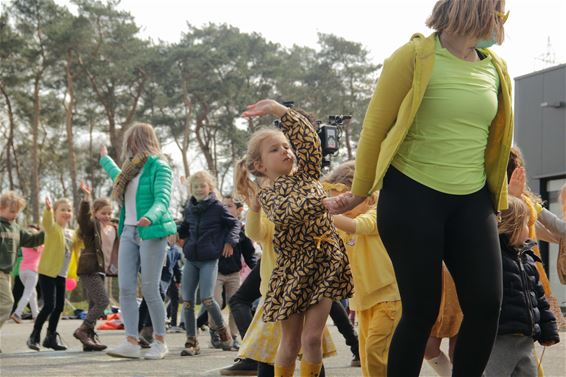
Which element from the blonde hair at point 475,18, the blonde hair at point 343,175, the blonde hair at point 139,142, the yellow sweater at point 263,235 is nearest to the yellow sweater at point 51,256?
the blonde hair at point 139,142

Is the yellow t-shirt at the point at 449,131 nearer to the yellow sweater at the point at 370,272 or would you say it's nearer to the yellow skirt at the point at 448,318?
the yellow skirt at the point at 448,318

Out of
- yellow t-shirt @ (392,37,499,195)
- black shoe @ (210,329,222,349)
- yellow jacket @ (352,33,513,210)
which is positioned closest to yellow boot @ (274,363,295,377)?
yellow jacket @ (352,33,513,210)

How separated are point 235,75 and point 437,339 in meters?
34.0

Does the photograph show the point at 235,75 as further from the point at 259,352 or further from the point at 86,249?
the point at 259,352

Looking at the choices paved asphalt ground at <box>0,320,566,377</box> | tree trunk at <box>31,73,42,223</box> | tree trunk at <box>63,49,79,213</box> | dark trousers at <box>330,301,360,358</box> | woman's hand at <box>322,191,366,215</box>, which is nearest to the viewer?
woman's hand at <box>322,191,366,215</box>

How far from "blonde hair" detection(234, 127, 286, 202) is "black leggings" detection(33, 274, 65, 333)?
4783 mm

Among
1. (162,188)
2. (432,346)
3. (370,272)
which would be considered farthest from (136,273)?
(432,346)

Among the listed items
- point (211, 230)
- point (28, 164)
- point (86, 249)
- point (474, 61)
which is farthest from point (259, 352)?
point (28, 164)

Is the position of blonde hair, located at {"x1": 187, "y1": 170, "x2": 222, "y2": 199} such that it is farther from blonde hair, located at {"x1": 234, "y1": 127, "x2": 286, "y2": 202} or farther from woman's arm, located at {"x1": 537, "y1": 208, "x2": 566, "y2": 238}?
woman's arm, located at {"x1": 537, "y1": 208, "x2": 566, "y2": 238}

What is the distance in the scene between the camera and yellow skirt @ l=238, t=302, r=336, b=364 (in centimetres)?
542

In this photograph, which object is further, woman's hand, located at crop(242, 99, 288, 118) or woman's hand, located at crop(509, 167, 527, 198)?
woman's hand, located at crop(509, 167, 527, 198)

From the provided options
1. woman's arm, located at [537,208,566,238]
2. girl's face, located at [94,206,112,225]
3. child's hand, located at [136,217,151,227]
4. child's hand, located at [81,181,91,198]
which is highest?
child's hand, located at [81,181,91,198]

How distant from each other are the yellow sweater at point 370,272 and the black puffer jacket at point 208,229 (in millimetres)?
3440

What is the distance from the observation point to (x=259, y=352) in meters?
5.45
